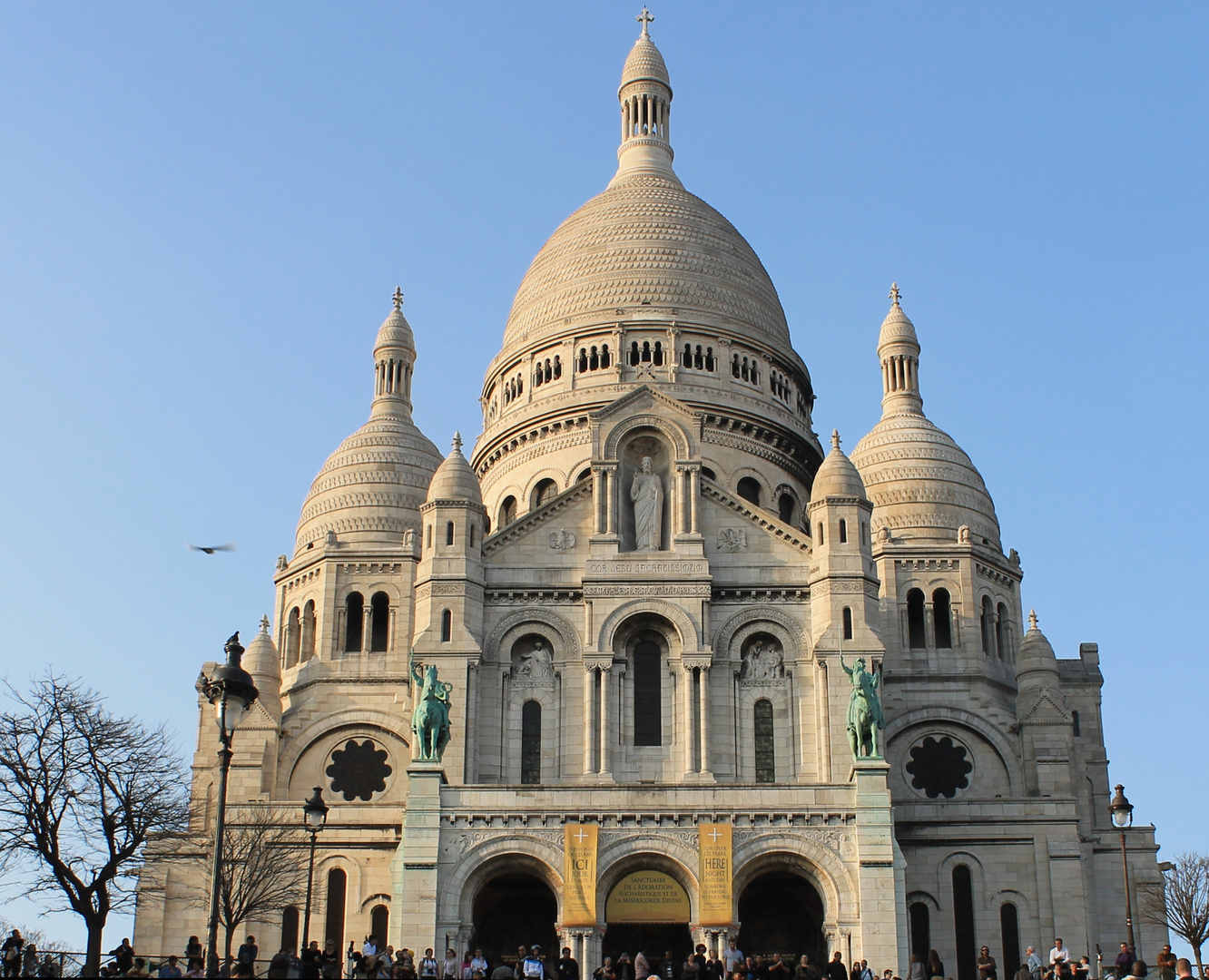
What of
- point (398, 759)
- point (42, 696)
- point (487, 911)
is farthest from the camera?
point (398, 759)

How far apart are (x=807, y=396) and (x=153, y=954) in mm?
34967

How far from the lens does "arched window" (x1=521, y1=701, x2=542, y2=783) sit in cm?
5275

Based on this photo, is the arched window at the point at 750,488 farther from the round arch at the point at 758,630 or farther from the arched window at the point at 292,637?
the arched window at the point at 292,637

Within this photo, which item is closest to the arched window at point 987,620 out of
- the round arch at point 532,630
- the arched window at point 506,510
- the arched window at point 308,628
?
the round arch at point 532,630

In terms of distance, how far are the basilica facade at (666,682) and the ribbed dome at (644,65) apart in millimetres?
14426

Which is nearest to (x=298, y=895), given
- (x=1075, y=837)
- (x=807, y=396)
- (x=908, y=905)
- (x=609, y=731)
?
(x=609, y=731)

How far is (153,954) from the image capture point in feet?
177

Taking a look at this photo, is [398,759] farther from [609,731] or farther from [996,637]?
[996,637]

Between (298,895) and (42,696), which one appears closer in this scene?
(42,696)

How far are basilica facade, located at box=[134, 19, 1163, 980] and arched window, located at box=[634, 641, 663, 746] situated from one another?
0.24 feet

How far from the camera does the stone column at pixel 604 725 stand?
5153 cm

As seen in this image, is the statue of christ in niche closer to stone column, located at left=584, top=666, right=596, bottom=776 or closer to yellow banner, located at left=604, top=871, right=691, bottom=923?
stone column, located at left=584, top=666, right=596, bottom=776

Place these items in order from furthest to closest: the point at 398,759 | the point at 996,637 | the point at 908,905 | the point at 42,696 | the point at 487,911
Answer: the point at 996,637 < the point at 398,759 < the point at 908,905 < the point at 487,911 < the point at 42,696

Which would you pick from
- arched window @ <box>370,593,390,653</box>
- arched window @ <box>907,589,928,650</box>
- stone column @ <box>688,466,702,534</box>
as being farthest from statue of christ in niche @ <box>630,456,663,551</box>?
arched window @ <box>907,589,928,650</box>
